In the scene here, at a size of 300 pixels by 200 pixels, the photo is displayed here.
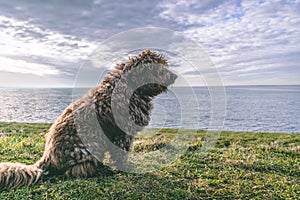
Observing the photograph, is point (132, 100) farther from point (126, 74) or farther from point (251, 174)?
point (251, 174)

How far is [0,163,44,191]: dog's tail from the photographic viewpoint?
16.3 feet

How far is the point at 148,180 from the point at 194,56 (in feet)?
11.4

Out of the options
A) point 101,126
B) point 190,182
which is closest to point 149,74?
point 101,126

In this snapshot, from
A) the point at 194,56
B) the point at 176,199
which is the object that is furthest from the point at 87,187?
the point at 194,56

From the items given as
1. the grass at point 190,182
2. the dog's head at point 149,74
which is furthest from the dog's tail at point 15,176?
the dog's head at point 149,74

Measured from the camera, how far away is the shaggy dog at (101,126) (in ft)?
17.8

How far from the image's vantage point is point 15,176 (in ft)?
16.4

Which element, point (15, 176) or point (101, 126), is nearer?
point (15, 176)

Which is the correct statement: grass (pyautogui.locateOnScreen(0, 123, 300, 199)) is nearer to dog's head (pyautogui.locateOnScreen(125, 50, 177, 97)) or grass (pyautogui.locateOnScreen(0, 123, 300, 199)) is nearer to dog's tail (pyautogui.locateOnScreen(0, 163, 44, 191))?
dog's tail (pyautogui.locateOnScreen(0, 163, 44, 191))

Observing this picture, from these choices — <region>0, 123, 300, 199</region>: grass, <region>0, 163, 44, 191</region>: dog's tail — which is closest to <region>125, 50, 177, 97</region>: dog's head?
<region>0, 123, 300, 199</region>: grass

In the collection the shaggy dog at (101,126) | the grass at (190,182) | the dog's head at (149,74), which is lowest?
the grass at (190,182)

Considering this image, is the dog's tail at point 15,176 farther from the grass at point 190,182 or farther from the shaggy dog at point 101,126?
the grass at point 190,182

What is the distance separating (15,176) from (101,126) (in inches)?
→ 76.2

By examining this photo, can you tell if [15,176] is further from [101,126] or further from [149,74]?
[149,74]
